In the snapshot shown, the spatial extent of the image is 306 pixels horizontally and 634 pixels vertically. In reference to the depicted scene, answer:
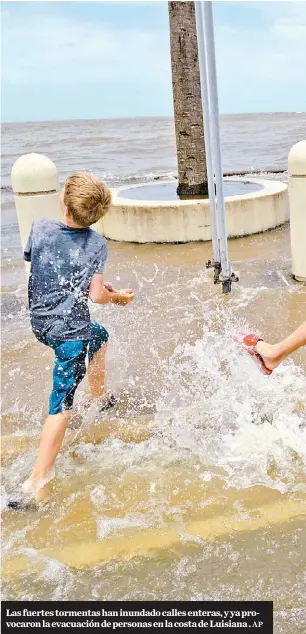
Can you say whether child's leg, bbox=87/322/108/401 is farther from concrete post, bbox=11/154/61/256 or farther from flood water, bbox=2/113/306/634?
concrete post, bbox=11/154/61/256

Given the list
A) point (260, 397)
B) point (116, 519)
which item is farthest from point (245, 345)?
point (116, 519)

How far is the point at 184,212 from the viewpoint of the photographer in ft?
26.1

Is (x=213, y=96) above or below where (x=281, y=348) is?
above

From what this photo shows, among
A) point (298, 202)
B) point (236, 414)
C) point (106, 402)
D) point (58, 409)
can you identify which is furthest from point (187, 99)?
point (58, 409)

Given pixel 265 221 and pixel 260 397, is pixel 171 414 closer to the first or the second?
pixel 260 397

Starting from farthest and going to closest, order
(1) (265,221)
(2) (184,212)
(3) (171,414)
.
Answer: (1) (265,221)
(2) (184,212)
(3) (171,414)

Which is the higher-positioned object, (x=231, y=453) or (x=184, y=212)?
(x=184, y=212)

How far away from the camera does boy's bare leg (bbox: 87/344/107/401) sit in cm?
366

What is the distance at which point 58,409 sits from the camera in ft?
10.2

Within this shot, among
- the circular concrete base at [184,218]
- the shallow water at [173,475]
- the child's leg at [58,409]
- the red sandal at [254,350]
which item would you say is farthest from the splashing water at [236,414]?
the circular concrete base at [184,218]

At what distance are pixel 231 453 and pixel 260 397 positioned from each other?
0.62m

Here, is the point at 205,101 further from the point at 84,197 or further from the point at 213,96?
the point at 84,197

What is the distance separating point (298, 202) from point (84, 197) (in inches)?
132

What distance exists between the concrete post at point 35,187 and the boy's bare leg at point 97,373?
2394mm
